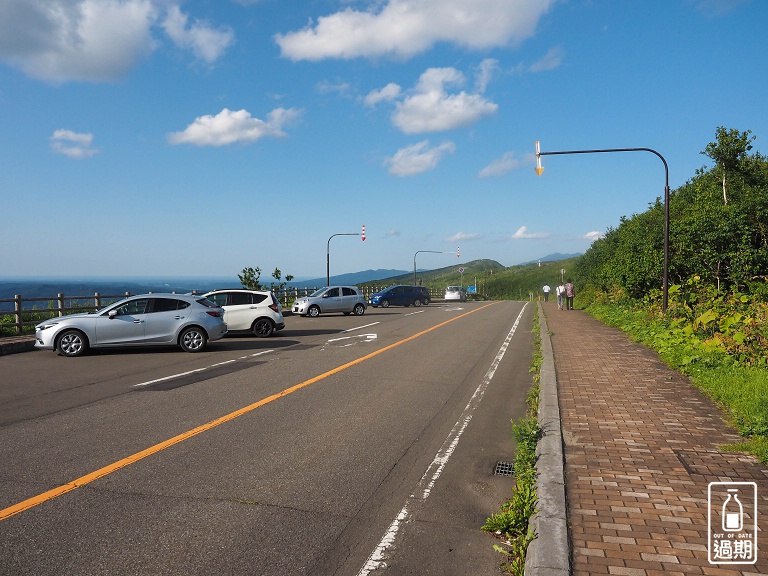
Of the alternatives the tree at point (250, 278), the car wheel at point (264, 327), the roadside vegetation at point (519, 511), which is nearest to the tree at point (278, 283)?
the tree at point (250, 278)

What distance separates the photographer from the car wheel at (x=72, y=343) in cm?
1375

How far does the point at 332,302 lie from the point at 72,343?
1725 centimetres

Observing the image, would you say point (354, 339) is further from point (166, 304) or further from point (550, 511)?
point (550, 511)

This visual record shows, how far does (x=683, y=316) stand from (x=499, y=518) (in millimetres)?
14409

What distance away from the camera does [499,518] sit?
439 centimetres

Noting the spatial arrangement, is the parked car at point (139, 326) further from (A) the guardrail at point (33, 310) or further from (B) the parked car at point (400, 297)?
(B) the parked car at point (400, 297)

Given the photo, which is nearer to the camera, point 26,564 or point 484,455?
point 26,564

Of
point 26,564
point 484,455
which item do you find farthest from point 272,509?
point 484,455

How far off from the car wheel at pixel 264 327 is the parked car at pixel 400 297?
2462 cm

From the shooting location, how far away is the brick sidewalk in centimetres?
367

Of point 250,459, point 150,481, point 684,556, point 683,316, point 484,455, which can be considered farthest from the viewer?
point 683,316

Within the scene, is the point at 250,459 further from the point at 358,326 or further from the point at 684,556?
the point at 358,326

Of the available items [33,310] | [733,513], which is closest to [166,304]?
[33,310]

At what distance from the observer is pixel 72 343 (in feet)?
45.3
